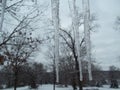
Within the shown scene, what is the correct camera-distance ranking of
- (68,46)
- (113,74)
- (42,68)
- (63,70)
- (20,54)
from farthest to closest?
(113,74), (42,68), (63,70), (68,46), (20,54)

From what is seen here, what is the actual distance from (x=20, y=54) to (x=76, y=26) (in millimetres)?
17742

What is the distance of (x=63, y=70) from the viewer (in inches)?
1375

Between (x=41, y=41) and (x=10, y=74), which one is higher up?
(x=41, y=41)

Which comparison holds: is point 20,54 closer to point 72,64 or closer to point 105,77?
point 72,64

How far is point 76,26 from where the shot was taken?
586cm

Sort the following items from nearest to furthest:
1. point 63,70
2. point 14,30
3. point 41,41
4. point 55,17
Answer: point 55,17
point 14,30
point 41,41
point 63,70

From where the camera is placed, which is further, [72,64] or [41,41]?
[72,64]

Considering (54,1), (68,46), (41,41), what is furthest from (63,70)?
(54,1)

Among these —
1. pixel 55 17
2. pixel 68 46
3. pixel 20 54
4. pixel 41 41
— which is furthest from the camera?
pixel 68 46

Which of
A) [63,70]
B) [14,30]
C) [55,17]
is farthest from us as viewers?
[63,70]

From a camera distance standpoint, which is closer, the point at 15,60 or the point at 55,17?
the point at 55,17

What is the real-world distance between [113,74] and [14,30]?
79743 mm

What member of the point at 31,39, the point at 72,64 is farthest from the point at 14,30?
the point at 72,64

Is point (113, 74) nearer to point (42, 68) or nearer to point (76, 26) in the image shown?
point (42, 68)
